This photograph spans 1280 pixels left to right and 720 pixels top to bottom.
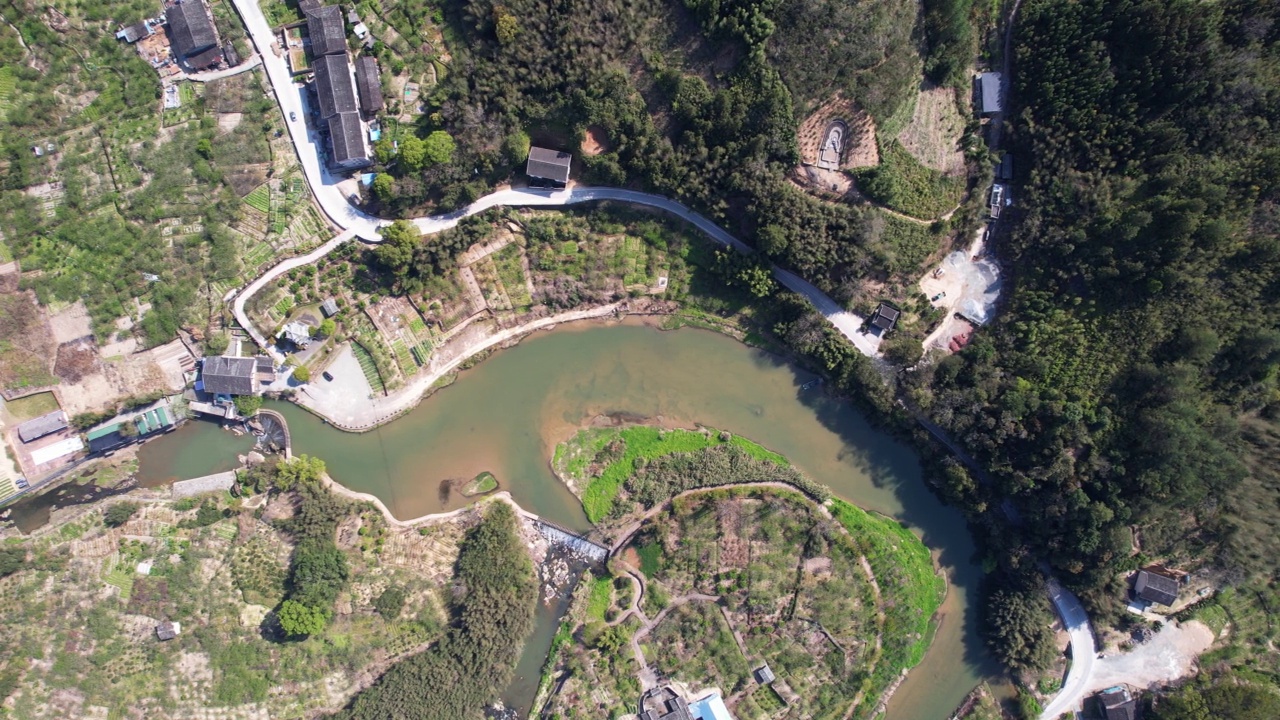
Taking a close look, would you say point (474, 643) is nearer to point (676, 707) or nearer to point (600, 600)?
point (600, 600)

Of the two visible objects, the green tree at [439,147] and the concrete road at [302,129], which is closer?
the green tree at [439,147]

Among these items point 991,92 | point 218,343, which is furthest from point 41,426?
point 991,92

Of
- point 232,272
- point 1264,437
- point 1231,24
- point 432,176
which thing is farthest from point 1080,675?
point 232,272

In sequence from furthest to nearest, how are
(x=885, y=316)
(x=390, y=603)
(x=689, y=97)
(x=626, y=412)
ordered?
(x=626, y=412)
(x=885, y=316)
(x=390, y=603)
(x=689, y=97)

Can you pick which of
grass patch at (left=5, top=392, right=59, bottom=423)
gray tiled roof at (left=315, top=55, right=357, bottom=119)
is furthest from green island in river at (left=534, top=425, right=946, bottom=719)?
grass patch at (left=5, top=392, right=59, bottom=423)

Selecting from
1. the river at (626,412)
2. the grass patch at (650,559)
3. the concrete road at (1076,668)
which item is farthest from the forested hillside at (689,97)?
the concrete road at (1076,668)

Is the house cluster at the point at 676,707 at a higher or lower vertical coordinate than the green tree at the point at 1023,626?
lower

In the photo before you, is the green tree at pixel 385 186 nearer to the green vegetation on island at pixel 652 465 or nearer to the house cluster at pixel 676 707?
the green vegetation on island at pixel 652 465
